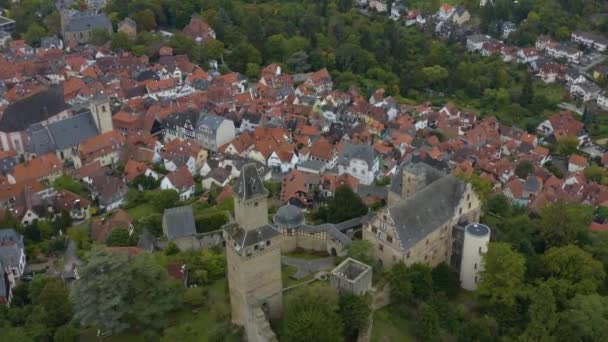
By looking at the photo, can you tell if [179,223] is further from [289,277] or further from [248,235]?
[248,235]

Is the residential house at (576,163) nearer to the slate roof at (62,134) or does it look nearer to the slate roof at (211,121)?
the slate roof at (211,121)

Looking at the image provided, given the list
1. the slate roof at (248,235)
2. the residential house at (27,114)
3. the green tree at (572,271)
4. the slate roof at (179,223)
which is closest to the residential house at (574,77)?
the green tree at (572,271)

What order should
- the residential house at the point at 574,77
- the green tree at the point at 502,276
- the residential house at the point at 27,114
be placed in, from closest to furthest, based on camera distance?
1. the green tree at the point at 502,276
2. the residential house at the point at 27,114
3. the residential house at the point at 574,77

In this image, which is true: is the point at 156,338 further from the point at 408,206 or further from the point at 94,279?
the point at 408,206

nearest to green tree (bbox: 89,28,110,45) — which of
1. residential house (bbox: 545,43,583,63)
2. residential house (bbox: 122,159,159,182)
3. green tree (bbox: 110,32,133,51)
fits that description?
green tree (bbox: 110,32,133,51)

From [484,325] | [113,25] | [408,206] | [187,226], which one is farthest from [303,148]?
[113,25]

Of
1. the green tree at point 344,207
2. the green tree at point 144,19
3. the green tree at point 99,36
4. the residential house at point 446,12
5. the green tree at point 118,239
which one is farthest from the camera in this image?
the residential house at point 446,12
